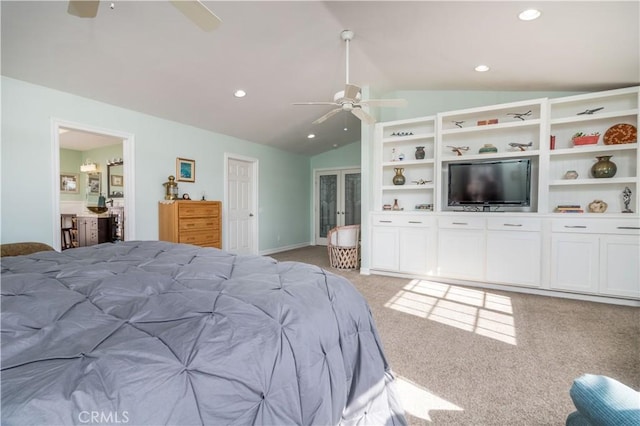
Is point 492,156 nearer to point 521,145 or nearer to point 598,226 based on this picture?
point 521,145

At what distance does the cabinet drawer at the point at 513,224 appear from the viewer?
11.8 feet

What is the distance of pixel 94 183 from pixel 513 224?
8448 millimetres

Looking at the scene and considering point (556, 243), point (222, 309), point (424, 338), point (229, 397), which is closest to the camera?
point (229, 397)

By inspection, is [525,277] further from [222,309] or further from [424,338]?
[222,309]

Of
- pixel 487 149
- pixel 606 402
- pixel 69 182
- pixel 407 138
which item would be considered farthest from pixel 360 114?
pixel 69 182

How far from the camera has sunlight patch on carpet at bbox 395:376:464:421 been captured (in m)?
1.59

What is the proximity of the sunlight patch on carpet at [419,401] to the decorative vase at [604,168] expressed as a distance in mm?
3558

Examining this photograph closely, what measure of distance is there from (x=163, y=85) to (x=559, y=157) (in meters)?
5.20

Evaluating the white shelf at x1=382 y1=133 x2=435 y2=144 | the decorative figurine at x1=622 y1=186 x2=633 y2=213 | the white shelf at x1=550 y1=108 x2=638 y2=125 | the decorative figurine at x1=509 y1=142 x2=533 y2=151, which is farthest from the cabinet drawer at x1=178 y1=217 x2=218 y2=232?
the decorative figurine at x1=622 y1=186 x2=633 y2=213

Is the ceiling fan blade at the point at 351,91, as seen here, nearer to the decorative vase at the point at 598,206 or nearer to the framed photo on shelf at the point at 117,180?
the decorative vase at the point at 598,206

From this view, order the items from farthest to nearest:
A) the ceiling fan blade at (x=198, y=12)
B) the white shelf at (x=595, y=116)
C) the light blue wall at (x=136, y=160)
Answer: the white shelf at (x=595, y=116), the light blue wall at (x=136, y=160), the ceiling fan blade at (x=198, y=12)

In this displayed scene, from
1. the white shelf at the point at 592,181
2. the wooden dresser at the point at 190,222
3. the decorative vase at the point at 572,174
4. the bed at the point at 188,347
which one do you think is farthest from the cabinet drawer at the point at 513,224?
the wooden dresser at the point at 190,222

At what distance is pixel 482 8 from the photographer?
2473 millimetres

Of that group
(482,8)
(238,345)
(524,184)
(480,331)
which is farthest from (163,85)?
(524,184)
